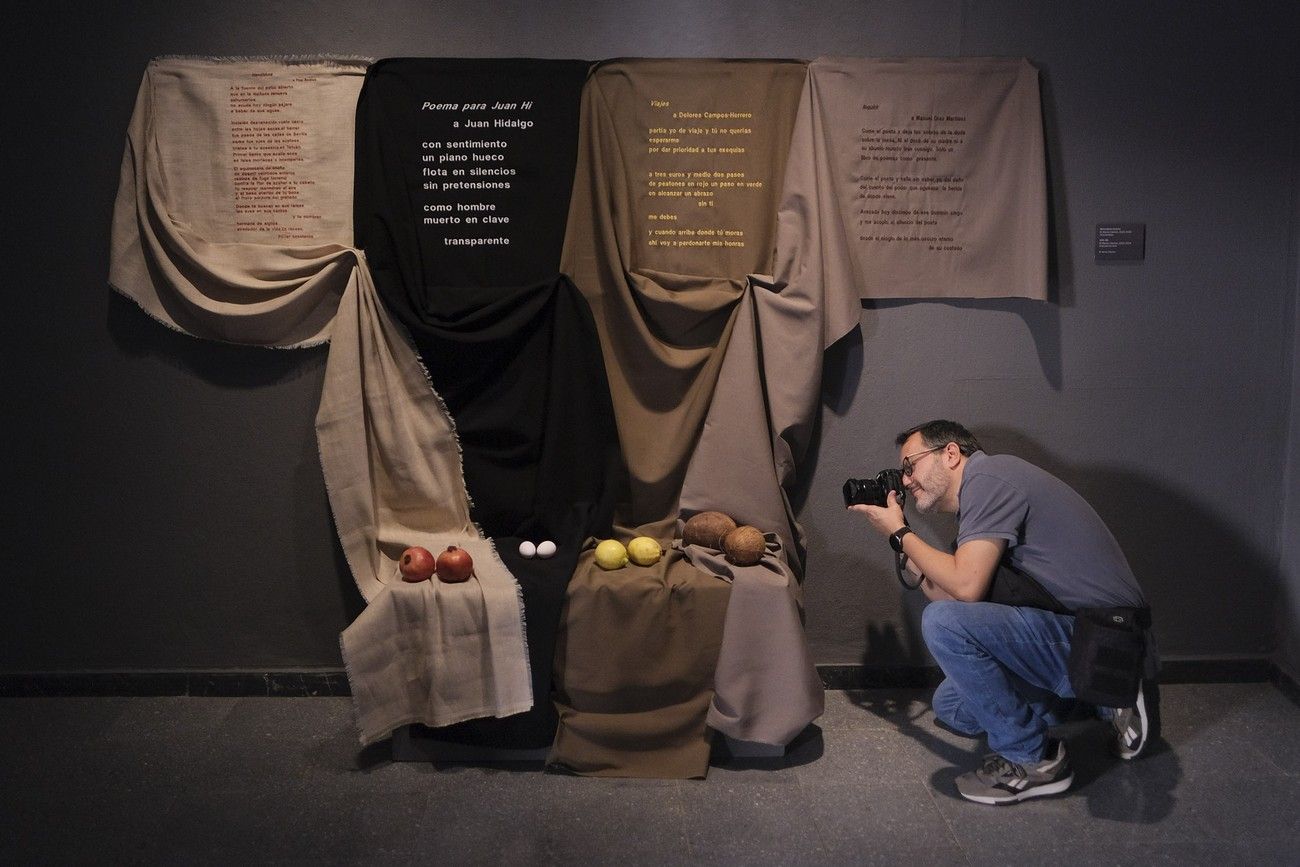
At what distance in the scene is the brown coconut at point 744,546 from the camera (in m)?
3.19

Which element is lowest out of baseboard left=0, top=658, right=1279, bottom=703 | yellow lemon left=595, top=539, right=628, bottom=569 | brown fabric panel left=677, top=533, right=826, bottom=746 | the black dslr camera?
baseboard left=0, top=658, right=1279, bottom=703

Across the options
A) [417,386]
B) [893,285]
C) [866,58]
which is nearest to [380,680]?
[417,386]

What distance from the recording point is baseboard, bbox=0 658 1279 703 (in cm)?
364

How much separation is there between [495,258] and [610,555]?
96 centimetres

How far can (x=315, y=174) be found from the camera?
11.0 feet

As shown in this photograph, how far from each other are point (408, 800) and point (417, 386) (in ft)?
3.93

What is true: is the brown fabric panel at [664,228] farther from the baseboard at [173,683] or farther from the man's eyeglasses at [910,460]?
the baseboard at [173,683]

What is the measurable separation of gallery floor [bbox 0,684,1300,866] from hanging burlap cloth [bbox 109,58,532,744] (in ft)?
1.99

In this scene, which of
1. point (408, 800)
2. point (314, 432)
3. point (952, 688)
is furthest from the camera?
point (314, 432)

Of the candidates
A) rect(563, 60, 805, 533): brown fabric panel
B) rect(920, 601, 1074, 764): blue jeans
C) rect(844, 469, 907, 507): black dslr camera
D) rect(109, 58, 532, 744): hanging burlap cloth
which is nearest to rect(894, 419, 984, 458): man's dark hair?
rect(844, 469, 907, 507): black dslr camera

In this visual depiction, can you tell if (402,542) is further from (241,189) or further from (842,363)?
(842,363)

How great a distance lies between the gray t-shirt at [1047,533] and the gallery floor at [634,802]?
0.56 m

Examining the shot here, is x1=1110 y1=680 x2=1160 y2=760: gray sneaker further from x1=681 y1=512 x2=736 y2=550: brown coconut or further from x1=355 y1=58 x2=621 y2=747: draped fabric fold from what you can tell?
x1=355 y1=58 x2=621 y2=747: draped fabric fold

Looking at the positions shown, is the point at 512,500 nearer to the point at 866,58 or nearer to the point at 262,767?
the point at 262,767
